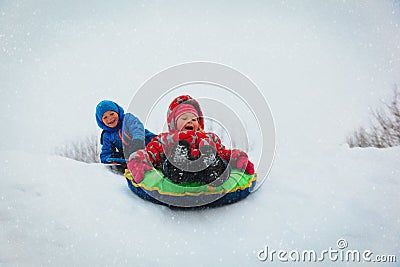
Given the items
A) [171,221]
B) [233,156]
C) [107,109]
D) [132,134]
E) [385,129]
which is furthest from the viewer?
[385,129]

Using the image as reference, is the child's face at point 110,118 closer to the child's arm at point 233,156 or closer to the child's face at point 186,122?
the child's face at point 186,122

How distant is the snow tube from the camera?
64.8 inches

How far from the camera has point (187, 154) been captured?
166 centimetres

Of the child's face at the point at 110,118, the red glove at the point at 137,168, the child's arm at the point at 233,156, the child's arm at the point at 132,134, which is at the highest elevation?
the child's face at the point at 110,118

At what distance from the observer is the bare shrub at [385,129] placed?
294 cm

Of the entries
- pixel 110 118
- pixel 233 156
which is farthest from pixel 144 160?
pixel 110 118

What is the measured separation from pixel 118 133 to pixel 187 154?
1095 millimetres

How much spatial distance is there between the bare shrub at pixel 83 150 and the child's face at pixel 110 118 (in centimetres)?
127

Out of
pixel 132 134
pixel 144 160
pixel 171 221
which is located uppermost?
pixel 132 134

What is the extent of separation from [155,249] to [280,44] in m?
5.64

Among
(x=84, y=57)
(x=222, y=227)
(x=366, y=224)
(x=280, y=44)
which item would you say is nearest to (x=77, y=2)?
(x=84, y=57)

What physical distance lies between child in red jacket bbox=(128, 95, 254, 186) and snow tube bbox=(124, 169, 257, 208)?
0.10ft

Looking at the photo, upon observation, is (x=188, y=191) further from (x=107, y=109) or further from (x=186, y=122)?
(x=107, y=109)

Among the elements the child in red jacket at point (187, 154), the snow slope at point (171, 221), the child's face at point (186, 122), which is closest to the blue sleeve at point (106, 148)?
the snow slope at point (171, 221)
